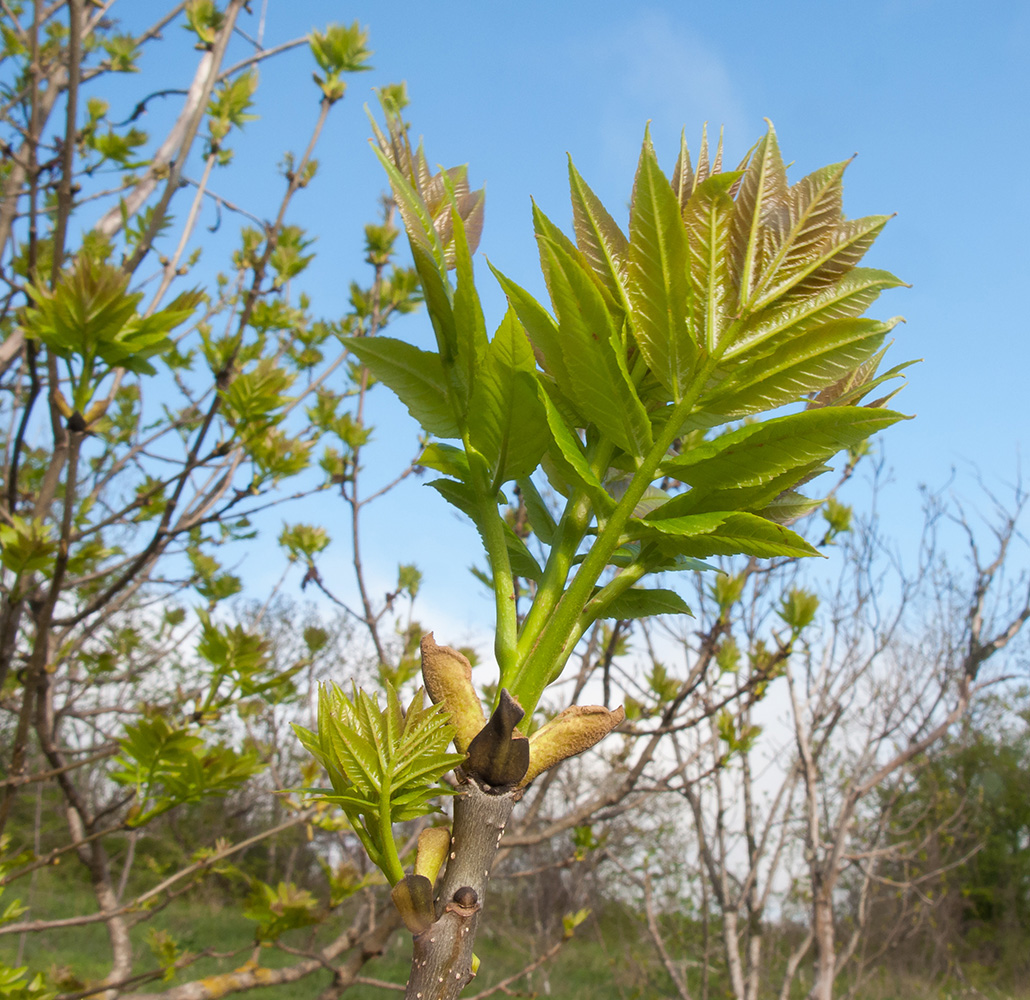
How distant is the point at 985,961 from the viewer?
1556 centimetres

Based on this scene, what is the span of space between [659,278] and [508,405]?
149 mm

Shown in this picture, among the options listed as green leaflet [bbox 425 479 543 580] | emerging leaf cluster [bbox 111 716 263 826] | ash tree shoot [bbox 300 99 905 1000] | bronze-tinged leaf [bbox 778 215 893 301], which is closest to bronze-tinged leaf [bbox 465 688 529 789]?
ash tree shoot [bbox 300 99 905 1000]

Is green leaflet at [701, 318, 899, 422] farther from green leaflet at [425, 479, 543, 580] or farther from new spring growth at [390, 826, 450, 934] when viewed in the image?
new spring growth at [390, 826, 450, 934]

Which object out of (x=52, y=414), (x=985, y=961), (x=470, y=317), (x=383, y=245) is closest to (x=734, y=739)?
(x=383, y=245)

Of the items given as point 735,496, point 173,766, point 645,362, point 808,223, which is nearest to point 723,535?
point 735,496

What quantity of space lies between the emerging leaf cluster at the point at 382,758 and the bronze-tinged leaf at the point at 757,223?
401mm

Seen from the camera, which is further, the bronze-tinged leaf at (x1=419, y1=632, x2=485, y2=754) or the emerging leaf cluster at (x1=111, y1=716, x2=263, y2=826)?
the emerging leaf cluster at (x1=111, y1=716, x2=263, y2=826)

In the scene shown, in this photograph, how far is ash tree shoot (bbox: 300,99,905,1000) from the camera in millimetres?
505

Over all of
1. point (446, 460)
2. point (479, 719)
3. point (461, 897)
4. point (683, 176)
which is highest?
point (683, 176)

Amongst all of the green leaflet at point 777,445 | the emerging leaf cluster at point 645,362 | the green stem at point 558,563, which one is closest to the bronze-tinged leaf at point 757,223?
the emerging leaf cluster at point 645,362

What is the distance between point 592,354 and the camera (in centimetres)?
54

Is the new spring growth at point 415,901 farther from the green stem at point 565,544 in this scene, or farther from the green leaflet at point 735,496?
the green leaflet at point 735,496

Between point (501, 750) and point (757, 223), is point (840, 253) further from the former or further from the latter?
point (501, 750)

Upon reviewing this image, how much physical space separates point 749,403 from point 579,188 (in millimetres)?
226
